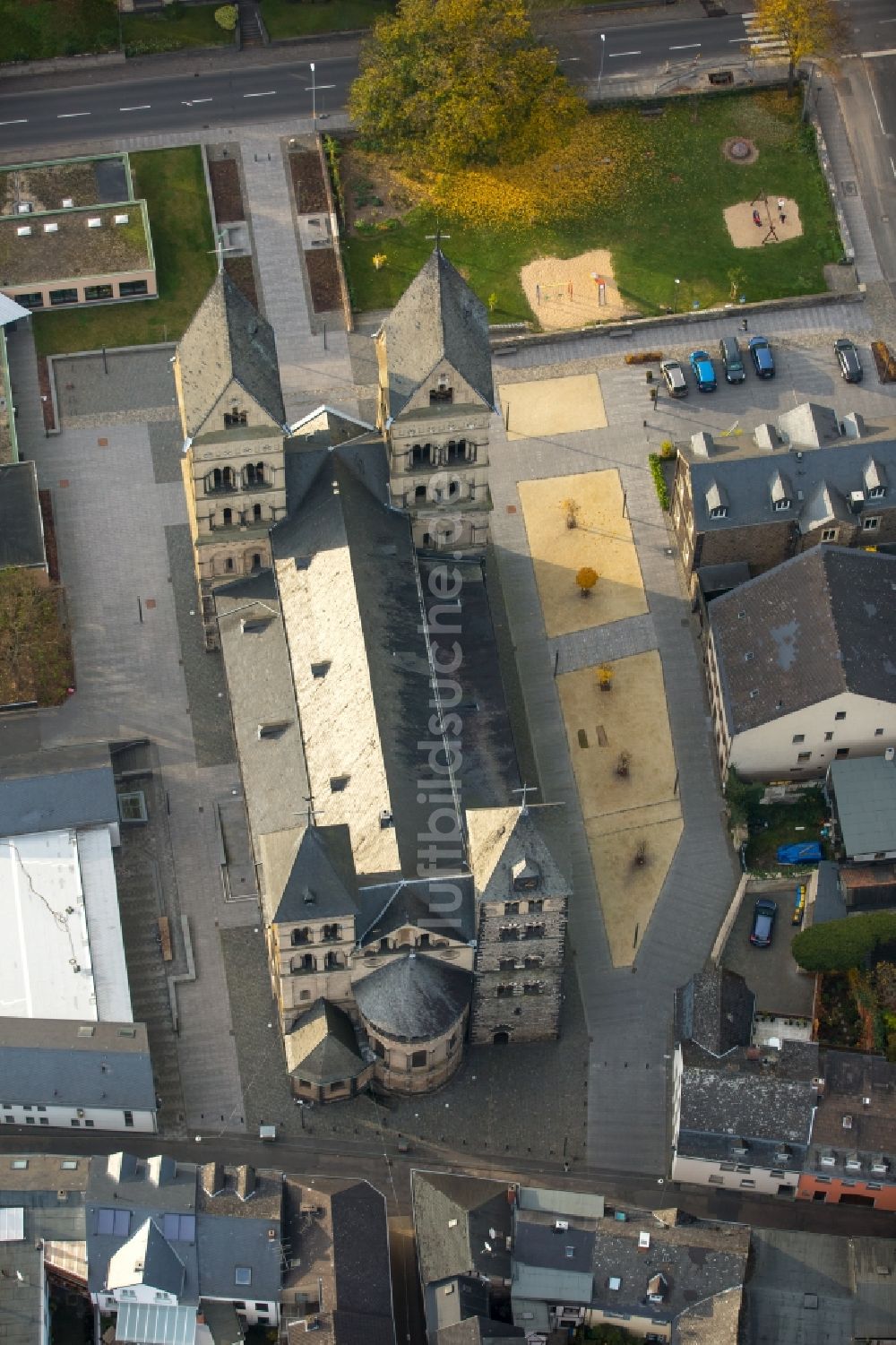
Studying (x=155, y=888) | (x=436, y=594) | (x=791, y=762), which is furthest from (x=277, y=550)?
(x=791, y=762)

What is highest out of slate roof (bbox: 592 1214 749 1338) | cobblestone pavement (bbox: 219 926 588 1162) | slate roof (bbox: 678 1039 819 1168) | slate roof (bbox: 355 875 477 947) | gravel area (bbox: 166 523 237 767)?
gravel area (bbox: 166 523 237 767)

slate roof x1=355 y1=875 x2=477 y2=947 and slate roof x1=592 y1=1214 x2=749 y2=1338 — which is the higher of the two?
slate roof x1=355 y1=875 x2=477 y2=947

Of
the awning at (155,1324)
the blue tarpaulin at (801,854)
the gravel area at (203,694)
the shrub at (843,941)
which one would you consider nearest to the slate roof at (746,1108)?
the shrub at (843,941)

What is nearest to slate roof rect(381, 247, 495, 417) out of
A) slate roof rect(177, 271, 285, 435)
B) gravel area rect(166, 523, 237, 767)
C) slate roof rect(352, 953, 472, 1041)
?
slate roof rect(177, 271, 285, 435)

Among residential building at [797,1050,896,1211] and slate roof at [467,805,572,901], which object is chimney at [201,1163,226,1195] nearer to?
slate roof at [467,805,572,901]

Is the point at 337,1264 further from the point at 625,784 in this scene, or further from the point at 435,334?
the point at 435,334

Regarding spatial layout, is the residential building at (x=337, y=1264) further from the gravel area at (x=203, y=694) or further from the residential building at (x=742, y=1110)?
the gravel area at (x=203, y=694)
